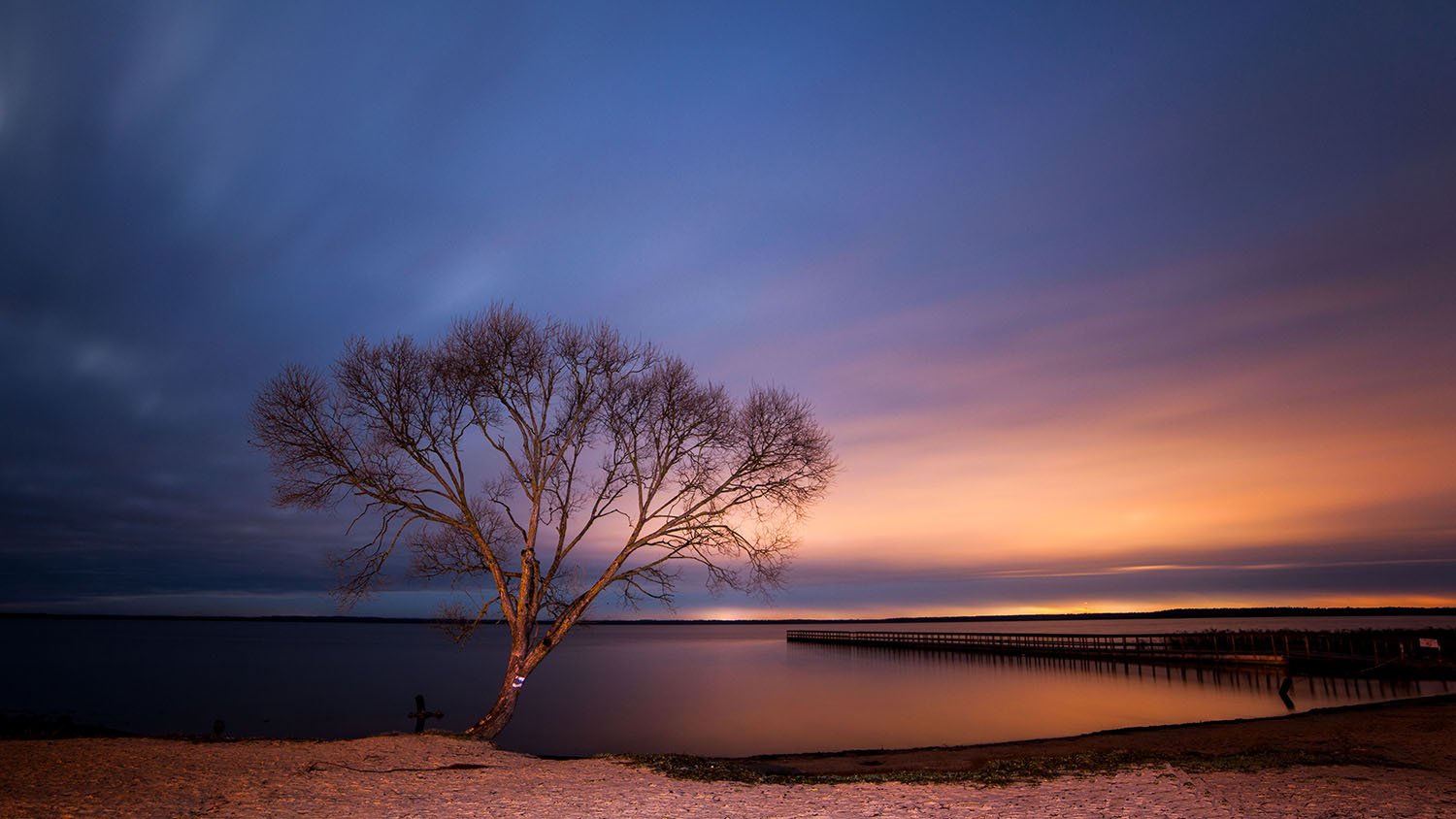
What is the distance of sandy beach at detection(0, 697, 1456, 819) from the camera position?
34.5ft

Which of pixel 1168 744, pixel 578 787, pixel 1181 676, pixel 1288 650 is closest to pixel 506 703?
pixel 578 787

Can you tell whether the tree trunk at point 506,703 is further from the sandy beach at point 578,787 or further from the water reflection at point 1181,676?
the water reflection at point 1181,676

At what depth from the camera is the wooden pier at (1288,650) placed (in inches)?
1594

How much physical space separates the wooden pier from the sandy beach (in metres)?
29.1

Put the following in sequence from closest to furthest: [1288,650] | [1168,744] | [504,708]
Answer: [504,708] < [1168,744] < [1288,650]

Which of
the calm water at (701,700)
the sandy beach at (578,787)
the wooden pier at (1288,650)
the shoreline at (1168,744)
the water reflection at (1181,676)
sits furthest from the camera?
the wooden pier at (1288,650)

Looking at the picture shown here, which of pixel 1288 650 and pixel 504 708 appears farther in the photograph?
pixel 1288 650

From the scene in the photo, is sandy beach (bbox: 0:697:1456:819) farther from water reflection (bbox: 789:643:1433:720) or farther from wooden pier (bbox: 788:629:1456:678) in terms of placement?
wooden pier (bbox: 788:629:1456:678)

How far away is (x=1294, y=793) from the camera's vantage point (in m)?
11.1

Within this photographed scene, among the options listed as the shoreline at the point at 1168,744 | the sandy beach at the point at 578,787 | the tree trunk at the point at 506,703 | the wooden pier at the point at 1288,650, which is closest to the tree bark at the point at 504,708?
the tree trunk at the point at 506,703

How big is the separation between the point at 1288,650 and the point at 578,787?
49.9 metres

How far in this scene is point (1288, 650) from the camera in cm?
4666

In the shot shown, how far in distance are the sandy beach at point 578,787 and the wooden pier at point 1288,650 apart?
2909cm

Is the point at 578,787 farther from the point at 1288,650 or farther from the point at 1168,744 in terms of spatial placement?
the point at 1288,650
